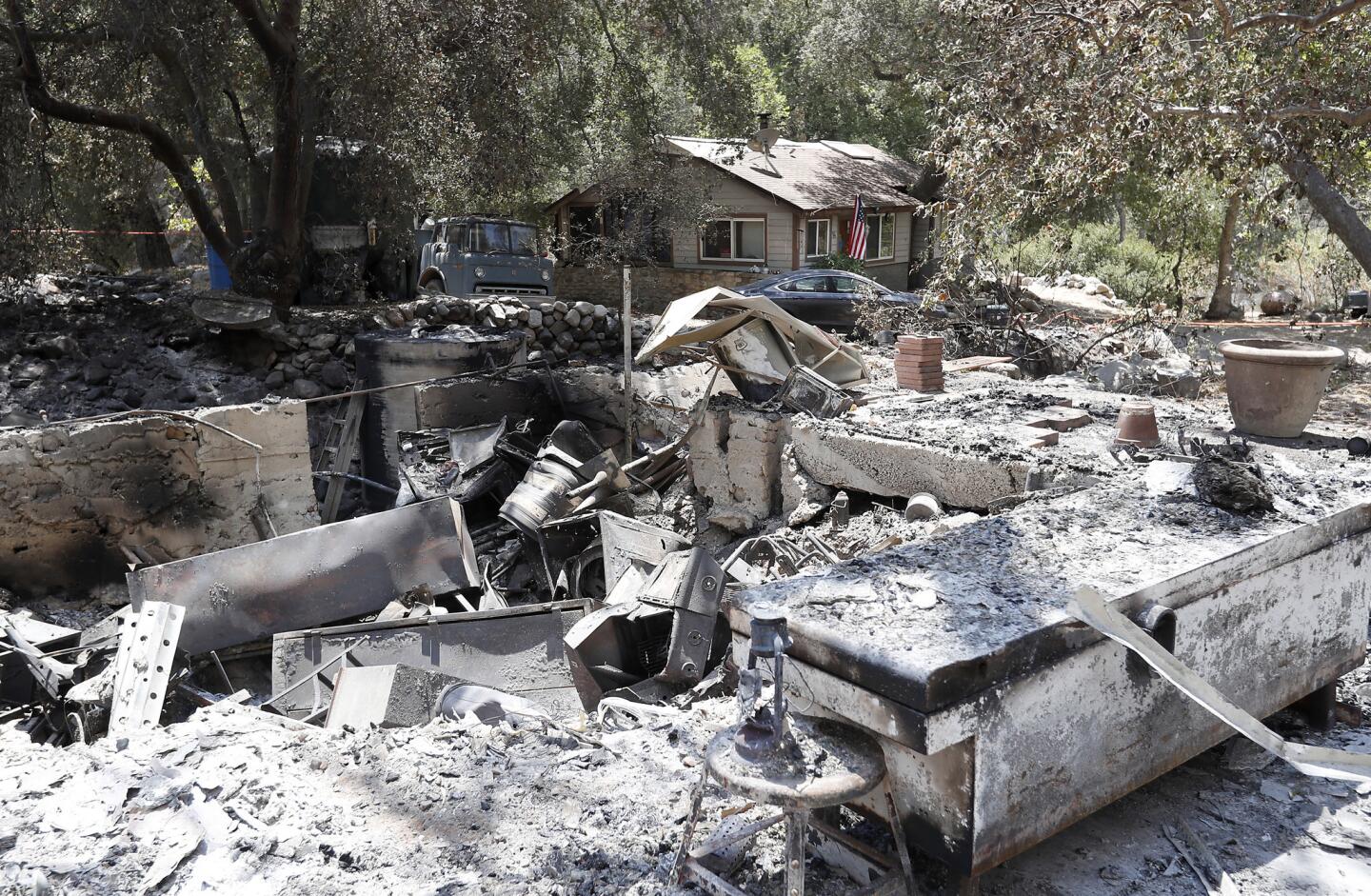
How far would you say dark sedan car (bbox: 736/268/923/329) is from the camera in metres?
16.6

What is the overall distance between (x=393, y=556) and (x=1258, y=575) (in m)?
5.73

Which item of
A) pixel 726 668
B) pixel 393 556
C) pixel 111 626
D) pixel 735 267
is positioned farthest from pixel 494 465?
pixel 735 267

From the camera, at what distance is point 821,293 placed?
668 inches

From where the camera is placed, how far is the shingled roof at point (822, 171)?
791 inches

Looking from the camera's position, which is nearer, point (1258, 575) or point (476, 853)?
point (476, 853)

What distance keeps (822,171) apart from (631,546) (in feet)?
54.1

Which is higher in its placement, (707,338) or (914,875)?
(707,338)

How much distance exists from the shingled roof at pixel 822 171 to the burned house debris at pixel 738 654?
39.0 ft

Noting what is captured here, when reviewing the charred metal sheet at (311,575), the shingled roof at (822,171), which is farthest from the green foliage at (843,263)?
the charred metal sheet at (311,575)

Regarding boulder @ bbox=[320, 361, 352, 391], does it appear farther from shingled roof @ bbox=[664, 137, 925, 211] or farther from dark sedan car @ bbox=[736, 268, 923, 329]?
shingled roof @ bbox=[664, 137, 925, 211]

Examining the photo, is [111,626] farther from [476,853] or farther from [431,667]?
[476,853]

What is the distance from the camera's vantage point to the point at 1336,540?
11.9ft

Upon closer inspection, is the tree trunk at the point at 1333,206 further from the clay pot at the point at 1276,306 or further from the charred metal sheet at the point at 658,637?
the clay pot at the point at 1276,306

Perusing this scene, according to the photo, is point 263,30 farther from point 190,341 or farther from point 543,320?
point 543,320
